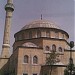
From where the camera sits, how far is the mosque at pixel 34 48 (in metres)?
26.7

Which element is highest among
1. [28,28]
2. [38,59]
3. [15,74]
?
[28,28]

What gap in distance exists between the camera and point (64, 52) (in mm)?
29609

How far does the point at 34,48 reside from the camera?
27.8m

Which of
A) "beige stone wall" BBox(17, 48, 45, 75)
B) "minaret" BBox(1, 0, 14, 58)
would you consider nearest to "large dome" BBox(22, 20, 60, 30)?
"minaret" BBox(1, 0, 14, 58)

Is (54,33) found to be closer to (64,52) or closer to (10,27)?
(64,52)

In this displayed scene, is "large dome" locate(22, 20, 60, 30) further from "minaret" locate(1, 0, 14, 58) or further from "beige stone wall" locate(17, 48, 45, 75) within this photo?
"beige stone wall" locate(17, 48, 45, 75)

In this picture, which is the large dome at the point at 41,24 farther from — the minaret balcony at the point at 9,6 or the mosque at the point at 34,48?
the minaret balcony at the point at 9,6

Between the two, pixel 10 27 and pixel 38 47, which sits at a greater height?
pixel 10 27

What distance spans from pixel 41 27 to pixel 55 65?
Result: 7697mm

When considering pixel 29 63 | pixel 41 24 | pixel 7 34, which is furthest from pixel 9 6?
pixel 29 63

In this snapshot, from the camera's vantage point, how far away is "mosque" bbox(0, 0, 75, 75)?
87.5 ft

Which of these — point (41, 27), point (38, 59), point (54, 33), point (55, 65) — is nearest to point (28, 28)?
point (41, 27)

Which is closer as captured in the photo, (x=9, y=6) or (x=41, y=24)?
(x=41, y=24)

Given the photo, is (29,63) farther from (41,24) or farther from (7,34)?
(41,24)
